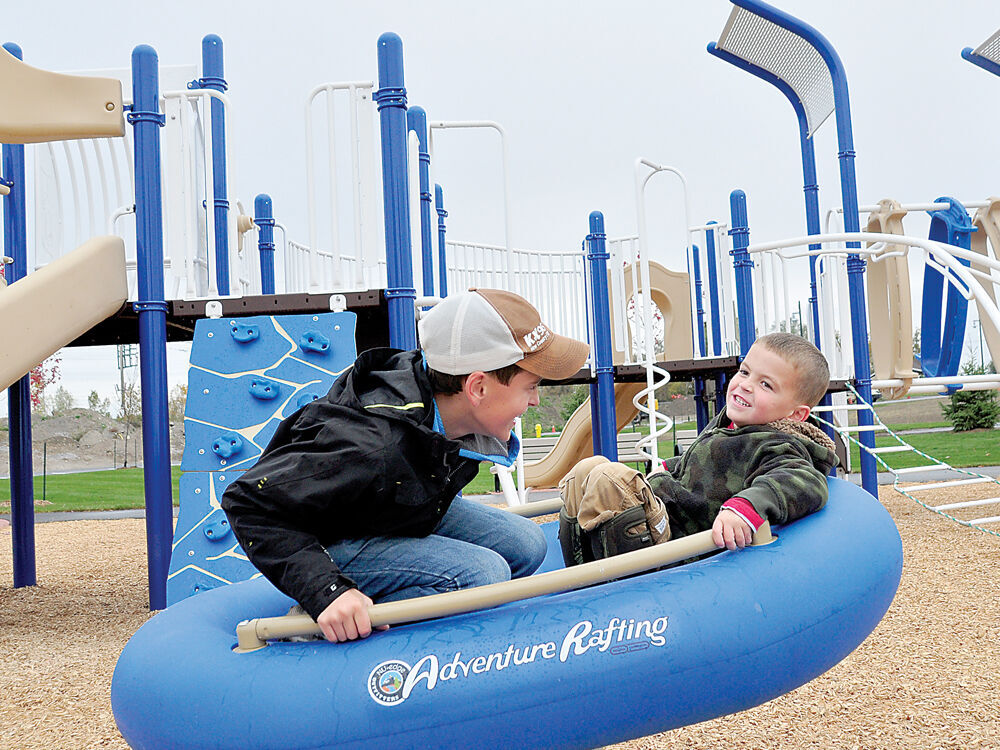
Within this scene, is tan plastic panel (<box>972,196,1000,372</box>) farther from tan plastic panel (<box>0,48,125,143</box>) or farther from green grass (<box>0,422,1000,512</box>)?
green grass (<box>0,422,1000,512</box>)

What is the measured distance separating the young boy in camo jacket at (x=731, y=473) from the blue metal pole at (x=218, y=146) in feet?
12.5

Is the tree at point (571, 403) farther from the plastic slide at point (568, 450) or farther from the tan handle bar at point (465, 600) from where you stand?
the tan handle bar at point (465, 600)

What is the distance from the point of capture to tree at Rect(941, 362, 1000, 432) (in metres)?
16.7

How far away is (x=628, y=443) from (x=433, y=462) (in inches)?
483

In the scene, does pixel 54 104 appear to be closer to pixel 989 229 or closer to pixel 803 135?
pixel 803 135

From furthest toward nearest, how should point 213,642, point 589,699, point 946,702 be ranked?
point 946,702 < point 213,642 < point 589,699

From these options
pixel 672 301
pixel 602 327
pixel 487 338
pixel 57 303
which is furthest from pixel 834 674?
pixel 672 301

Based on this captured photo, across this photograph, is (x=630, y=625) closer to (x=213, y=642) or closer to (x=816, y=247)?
(x=213, y=642)

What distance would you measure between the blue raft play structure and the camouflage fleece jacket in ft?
0.89

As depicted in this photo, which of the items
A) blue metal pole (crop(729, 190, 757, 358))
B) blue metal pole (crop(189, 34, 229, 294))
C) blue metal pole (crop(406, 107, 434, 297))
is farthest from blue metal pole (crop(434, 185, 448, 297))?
blue metal pole (crop(729, 190, 757, 358))

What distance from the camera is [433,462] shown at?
1.73 meters

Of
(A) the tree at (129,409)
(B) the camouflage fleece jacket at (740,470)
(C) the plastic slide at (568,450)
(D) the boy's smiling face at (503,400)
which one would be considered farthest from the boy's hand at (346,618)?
(A) the tree at (129,409)

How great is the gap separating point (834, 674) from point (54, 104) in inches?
171

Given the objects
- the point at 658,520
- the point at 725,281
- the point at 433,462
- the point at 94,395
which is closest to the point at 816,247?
the point at 725,281
